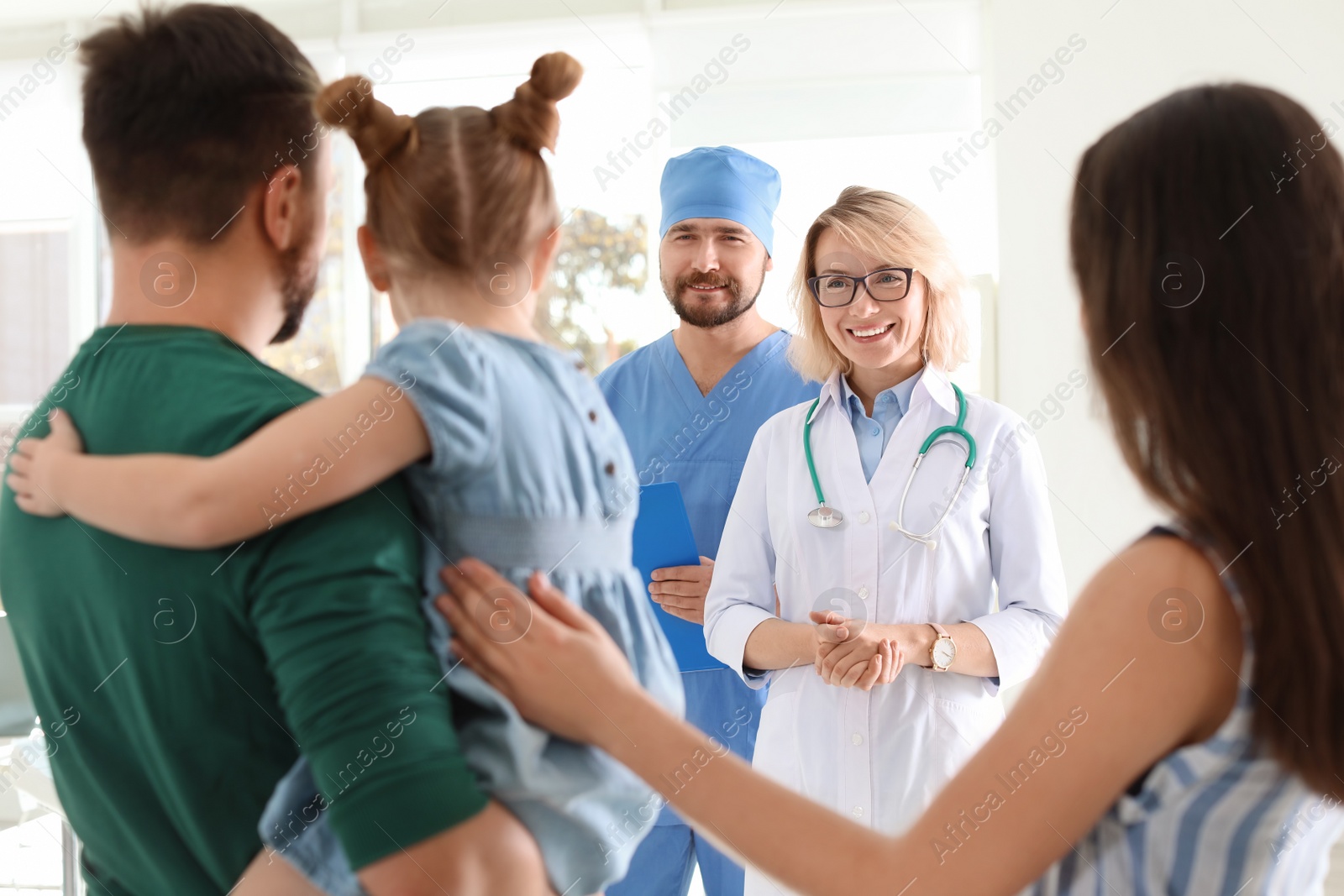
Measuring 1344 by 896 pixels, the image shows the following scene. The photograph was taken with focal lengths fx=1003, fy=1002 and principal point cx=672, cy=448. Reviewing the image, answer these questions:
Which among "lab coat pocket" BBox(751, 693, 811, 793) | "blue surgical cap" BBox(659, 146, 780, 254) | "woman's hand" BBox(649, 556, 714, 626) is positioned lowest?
"lab coat pocket" BBox(751, 693, 811, 793)

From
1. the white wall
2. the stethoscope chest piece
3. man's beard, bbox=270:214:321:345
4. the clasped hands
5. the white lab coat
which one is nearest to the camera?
man's beard, bbox=270:214:321:345

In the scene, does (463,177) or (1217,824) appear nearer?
(1217,824)

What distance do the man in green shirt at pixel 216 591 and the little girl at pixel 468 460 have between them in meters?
0.02

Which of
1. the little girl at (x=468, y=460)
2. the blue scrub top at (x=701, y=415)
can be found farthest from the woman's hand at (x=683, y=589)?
the little girl at (x=468, y=460)

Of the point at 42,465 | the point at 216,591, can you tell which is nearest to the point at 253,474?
the point at 216,591

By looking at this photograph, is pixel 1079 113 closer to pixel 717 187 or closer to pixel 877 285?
pixel 717 187

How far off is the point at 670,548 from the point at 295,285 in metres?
1.16

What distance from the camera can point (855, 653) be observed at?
1535 millimetres

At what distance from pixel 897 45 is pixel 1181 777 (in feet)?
12.7

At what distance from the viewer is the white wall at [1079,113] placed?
3527mm

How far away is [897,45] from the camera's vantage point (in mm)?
4023

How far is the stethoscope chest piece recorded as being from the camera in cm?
174

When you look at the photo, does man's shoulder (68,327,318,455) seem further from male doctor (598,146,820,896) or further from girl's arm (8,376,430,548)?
male doctor (598,146,820,896)

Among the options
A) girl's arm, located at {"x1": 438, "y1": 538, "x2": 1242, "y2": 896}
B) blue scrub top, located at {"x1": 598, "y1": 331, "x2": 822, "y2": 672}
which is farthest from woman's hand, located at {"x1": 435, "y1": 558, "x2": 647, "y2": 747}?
blue scrub top, located at {"x1": 598, "y1": 331, "x2": 822, "y2": 672}
